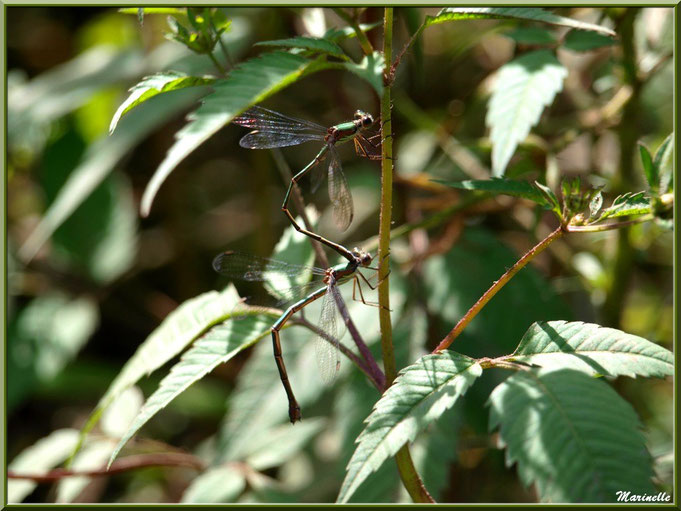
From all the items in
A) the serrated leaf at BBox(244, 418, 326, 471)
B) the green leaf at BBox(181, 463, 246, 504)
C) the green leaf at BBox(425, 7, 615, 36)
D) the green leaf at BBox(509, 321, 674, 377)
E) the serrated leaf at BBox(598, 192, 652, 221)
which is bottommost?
the green leaf at BBox(181, 463, 246, 504)

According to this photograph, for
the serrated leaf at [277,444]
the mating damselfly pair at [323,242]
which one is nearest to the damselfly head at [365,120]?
the mating damselfly pair at [323,242]

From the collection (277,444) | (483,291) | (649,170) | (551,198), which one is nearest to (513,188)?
(551,198)

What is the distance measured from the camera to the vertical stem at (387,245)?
38.3 inches

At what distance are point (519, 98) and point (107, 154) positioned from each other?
148 centimetres

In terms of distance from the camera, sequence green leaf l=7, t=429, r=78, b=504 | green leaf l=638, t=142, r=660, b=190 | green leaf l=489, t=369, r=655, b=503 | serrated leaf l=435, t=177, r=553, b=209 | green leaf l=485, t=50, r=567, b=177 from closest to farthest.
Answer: green leaf l=489, t=369, r=655, b=503
green leaf l=638, t=142, r=660, b=190
serrated leaf l=435, t=177, r=553, b=209
green leaf l=485, t=50, r=567, b=177
green leaf l=7, t=429, r=78, b=504

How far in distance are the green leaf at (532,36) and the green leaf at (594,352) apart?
86 cm

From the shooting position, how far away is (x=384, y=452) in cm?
81

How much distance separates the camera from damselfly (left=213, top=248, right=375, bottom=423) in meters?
1.23

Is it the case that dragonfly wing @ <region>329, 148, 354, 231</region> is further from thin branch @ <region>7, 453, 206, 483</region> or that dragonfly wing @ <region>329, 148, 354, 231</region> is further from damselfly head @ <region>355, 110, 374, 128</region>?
thin branch @ <region>7, 453, 206, 483</region>

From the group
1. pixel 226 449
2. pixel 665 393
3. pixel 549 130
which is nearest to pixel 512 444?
pixel 226 449

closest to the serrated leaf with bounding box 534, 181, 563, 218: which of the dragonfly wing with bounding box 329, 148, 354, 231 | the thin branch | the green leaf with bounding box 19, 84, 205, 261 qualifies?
the dragonfly wing with bounding box 329, 148, 354, 231

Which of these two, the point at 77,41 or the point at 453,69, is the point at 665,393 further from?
the point at 77,41

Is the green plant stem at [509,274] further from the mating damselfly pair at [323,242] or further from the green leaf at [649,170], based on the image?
the mating damselfly pair at [323,242]

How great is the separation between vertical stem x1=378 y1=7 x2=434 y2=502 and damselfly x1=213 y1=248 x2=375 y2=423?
17 centimetres
